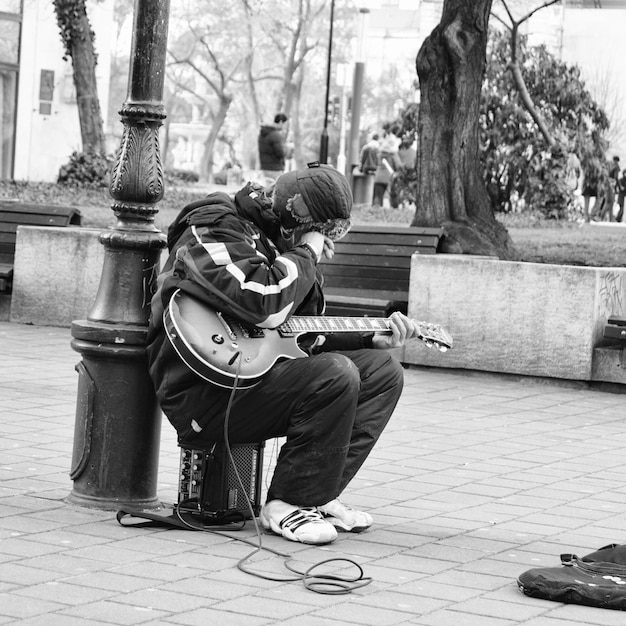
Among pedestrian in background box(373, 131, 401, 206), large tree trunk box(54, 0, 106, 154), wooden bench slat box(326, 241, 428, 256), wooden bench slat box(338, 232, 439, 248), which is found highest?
large tree trunk box(54, 0, 106, 154)

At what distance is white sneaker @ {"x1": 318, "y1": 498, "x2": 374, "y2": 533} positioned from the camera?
16.4ft

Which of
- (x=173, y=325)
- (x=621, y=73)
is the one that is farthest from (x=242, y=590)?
(x=621, y=73)

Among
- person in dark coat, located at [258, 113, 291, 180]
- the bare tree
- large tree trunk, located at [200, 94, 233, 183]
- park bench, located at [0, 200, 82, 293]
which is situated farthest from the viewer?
large tree trunk, located at [200, 94, 233, 183]

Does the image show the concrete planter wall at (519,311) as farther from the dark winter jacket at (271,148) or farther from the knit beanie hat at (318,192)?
the dark winter jacket at (271,148)

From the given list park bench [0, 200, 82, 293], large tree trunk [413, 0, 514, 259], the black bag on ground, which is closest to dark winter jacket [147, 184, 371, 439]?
the black bag on ground

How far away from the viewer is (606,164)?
72.9 ft

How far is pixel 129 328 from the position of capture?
508cm

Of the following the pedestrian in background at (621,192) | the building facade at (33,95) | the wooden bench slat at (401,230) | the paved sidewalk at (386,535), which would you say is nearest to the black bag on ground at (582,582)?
the paved sidewalk at (386,535)

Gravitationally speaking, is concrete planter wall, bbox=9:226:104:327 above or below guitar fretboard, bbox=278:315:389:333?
below

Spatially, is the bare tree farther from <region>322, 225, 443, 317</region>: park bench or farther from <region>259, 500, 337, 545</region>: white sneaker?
<region>259, 500, 337, 545</region>: white sneaker

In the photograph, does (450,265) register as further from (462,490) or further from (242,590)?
(242,590)

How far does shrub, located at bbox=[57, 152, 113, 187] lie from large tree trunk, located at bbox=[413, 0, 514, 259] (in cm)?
724

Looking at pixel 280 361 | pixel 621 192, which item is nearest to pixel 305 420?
pixel 280 361

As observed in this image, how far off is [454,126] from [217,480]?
6.92m
